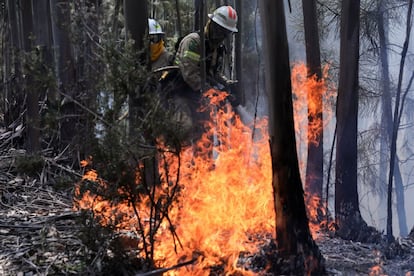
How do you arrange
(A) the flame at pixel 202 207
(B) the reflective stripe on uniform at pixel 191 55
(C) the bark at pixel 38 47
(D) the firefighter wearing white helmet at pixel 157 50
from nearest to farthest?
(A) the flame at pixel 202 207 → (B) the reflective stripe on uniform at pixel 191 55 → (C) the bark at pixel 38 47 → (D) the firefighter wearing white helmet at pixel 157 50

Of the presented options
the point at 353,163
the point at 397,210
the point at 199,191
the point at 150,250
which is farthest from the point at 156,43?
the point at 397,210

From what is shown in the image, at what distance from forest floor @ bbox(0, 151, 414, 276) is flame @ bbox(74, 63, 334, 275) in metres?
0.38

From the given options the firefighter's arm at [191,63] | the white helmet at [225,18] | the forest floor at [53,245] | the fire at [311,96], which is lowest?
the forest floor at [53,245]

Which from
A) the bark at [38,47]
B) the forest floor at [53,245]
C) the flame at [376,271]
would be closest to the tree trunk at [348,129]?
the forest floor at [53,245]

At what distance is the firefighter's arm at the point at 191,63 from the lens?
6.31 metres

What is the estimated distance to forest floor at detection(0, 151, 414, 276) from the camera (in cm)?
412

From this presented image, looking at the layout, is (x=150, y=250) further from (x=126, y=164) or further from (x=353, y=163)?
(x=353, y=163)

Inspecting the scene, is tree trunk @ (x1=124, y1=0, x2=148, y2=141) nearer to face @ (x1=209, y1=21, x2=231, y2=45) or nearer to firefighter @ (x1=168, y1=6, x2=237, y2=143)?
firefighter @ (x1=168, y1=6, x2=237, y2=143)

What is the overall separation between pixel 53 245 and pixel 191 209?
1.30 metres

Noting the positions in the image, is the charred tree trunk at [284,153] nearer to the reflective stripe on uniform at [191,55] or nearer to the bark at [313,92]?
the reflective stripe on uniform at [191,55]

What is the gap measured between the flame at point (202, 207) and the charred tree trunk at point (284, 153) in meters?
0.46

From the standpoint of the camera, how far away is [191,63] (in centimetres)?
633

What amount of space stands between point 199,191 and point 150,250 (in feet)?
3.40

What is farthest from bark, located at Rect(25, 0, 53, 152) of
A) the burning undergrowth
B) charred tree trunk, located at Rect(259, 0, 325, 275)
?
charred tree trunk, located at Rect(259, 0, 325, 275)
